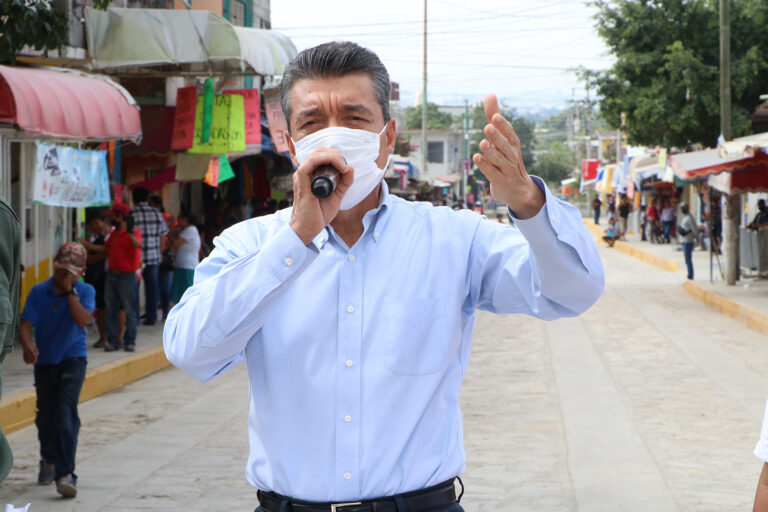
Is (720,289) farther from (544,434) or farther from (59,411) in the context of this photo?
(59,411)

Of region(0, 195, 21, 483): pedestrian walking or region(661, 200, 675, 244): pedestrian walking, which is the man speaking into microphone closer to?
region(0, 195, 21, 483): pedestrian walking

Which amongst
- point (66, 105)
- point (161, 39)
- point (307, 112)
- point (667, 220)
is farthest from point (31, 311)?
point (667, 220)

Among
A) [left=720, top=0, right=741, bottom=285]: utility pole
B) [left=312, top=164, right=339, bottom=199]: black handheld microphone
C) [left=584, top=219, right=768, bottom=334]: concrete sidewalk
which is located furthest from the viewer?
[left=720, top=0, right=741, bottom=285]: utility pole

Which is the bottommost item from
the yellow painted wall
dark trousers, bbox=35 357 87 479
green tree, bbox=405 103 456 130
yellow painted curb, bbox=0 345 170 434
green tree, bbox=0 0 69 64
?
yellow painted curb, bbox=0 345 170 434

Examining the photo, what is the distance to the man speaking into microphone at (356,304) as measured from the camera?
6.97 feet

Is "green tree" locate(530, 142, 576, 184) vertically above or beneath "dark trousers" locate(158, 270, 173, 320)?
above

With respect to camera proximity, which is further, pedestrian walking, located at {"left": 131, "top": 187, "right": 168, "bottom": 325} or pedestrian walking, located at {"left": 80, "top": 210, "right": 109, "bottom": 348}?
pedestrian walking, located at {"left": 131, "top": 187, "right": 168, "bottom": 325}

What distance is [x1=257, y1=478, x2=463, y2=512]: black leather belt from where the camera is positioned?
88.5 inches

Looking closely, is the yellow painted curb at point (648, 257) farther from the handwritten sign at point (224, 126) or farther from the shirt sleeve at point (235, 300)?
the shirt sleeve at point (235, 300)

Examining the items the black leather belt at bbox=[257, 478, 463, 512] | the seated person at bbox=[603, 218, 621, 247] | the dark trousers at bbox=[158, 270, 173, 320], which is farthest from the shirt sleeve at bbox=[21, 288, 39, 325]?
the seated person at bbox=[603, 218, 621, 247]

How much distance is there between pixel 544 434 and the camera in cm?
812

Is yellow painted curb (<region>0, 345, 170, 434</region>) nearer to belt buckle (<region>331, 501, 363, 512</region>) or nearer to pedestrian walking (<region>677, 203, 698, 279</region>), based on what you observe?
belt buckle (<region>331, 501, 363, 512</region>)

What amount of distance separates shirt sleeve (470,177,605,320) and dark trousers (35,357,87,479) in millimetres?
4695

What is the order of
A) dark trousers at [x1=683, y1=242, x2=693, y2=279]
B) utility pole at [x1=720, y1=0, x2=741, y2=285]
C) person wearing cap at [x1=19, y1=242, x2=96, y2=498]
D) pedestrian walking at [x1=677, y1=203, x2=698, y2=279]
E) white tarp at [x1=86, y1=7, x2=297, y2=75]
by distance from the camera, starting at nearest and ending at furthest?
person wearing cap at [x1=19, y1=242, x2=96, y2=498]
white tarp at [x1=86, y1=7, x2=297, y2=75]
utility pole at [x1=720, y1=0, x2=741, y2=285]
pedestrian walking at [x1=677, y1=203, x2=698, y2=279]
dark trousers at [x1=683, y1=242, x2=693, y2=279]
